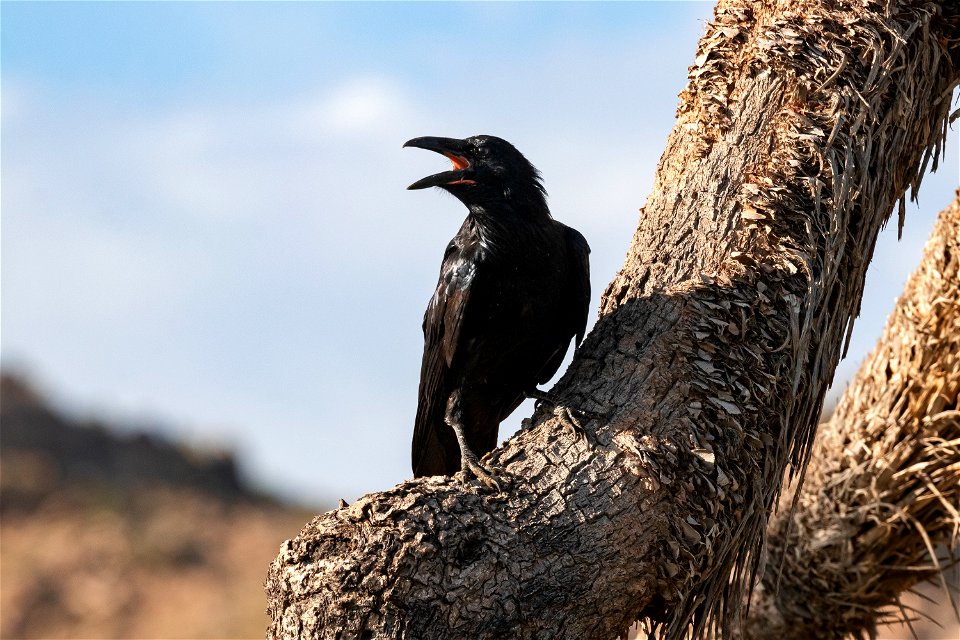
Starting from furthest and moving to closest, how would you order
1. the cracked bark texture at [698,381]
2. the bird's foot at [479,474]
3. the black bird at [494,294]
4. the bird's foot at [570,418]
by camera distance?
the black bird at [494,294] → the bird's foot at [570,418] → the bird's foot at [479,474] → the cracked bark texture at [698,381]

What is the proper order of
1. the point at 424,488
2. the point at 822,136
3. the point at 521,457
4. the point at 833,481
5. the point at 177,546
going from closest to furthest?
the point at 424,488
the point at 521,457
the point at 822,136
the point at 833,481
the point at 177,546

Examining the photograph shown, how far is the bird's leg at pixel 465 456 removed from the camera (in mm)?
3186

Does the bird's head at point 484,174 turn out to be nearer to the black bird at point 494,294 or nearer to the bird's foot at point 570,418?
the black bird at point 494,294

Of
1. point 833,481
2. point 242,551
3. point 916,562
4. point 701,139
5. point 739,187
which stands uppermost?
point 242,551

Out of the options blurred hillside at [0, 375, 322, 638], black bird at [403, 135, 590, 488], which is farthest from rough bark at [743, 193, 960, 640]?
blurred hillside at [0, 375, 322, 638]

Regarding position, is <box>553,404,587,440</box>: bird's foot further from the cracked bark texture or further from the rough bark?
the rough bark

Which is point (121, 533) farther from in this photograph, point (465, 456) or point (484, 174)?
point (465, 456)

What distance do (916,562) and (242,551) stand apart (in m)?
13.5

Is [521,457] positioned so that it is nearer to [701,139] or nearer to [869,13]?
[701,139]

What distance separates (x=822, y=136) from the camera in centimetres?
356

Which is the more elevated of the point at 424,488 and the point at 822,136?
the point at 822,136

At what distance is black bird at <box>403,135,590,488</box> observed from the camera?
417 centimetres

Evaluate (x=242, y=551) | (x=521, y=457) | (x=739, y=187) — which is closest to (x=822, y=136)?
(x=739, y=187)

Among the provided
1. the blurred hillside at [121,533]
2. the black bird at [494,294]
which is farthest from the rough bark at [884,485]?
the blurred hillside at [121,533]
